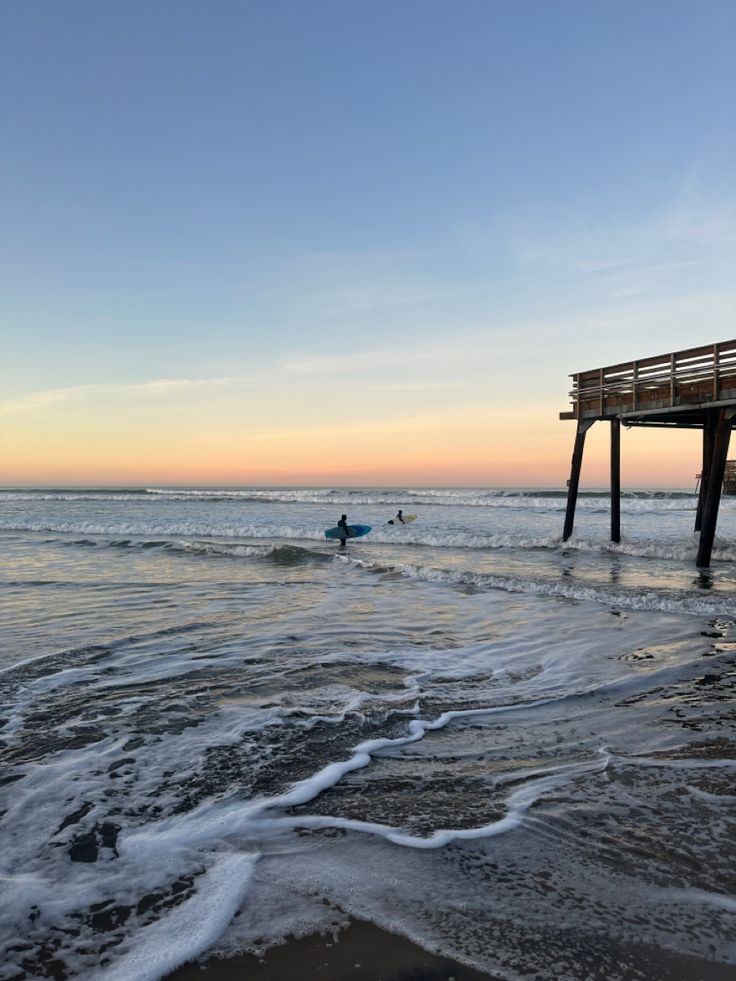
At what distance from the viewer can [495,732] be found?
474 cm

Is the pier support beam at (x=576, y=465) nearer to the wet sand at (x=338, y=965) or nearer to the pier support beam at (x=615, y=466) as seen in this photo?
the pier support beam at (x=615, y=466)

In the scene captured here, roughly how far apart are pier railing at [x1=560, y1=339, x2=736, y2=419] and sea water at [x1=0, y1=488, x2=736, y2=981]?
6.05m

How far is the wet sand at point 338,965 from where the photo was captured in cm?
223

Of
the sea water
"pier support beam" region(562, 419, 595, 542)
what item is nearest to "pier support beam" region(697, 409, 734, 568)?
the sea water

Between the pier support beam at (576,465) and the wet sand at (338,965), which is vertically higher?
the pier support beam at (576,465)

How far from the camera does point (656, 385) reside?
15.6 meters

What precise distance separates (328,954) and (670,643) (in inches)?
261

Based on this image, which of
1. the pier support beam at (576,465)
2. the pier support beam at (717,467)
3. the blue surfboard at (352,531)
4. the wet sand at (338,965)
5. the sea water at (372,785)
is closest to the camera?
the wet sand at (338,965)

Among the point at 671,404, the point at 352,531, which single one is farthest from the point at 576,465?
the point at 352,531

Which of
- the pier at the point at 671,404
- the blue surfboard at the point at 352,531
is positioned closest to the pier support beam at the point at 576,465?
the pier at the point at 671,404

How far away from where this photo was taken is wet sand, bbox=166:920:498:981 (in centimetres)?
223

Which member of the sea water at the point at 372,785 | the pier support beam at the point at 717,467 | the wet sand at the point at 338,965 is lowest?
the sea water at the point at 372,785

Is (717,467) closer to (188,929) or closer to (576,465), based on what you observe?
(576,465)

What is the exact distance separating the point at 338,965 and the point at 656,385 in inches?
624
